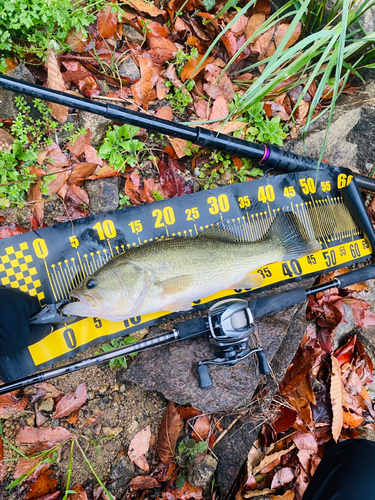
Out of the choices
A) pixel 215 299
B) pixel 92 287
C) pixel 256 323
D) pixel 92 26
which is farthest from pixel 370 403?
pixel 92 26

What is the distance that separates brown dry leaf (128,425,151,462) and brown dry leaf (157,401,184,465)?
0.11m

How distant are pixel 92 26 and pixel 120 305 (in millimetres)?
2506

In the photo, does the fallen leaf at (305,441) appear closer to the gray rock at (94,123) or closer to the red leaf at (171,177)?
the red leaf at (171,177)

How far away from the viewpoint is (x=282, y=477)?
2.95m

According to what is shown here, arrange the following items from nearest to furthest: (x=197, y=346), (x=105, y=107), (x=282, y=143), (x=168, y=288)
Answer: (x=105, y=107), (x=168, y=288), (x=197, y=346), (x=282, y=143)

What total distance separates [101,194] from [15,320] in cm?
124

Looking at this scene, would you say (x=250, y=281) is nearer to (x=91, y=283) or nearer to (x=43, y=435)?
(x=91, y=283)

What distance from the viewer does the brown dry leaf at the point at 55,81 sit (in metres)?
2.72

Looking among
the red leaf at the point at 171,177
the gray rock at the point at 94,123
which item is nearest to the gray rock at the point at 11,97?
the gray rock at the point at 94,123

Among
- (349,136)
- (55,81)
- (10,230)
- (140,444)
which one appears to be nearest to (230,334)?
(140,444)

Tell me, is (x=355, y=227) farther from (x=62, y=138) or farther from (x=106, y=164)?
(x=62, y=138)

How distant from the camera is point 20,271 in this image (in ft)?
8.50

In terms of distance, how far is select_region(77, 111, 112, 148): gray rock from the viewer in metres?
2.84

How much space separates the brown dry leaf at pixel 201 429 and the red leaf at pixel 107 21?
3580mm
